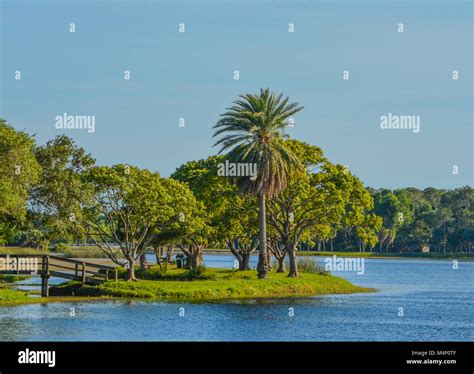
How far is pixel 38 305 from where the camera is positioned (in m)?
59.1

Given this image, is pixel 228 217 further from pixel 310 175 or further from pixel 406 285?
pixel 406 285

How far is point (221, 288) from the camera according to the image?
69062 millimetres

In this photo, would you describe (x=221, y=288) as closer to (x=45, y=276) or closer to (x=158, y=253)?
(x=45, y=276)

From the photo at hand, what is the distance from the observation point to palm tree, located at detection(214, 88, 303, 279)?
74750mm

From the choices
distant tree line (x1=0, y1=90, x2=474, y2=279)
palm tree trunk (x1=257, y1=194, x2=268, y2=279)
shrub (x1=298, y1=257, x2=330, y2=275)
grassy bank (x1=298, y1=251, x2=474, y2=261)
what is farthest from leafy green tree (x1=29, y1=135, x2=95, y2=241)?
grassy bank (x1=298, y1=251, x2=474, y2=261)

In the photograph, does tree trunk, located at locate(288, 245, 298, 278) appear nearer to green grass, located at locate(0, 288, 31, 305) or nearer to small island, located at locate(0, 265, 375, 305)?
small island, located at locate(0, 265, 375, 305)

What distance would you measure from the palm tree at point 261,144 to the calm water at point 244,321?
966cm

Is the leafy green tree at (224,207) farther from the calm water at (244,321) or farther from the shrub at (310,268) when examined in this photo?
the calm water at (244,321)

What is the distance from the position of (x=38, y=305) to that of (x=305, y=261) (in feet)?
122

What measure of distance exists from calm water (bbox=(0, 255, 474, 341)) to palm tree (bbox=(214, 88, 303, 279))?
966 cm

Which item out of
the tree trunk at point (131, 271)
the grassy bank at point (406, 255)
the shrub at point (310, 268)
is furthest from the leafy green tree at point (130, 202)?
the grassy bank at point (406, 255)

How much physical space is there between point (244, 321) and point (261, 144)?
23189 millimetres

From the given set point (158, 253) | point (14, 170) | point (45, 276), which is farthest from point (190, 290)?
point (158, 253)
